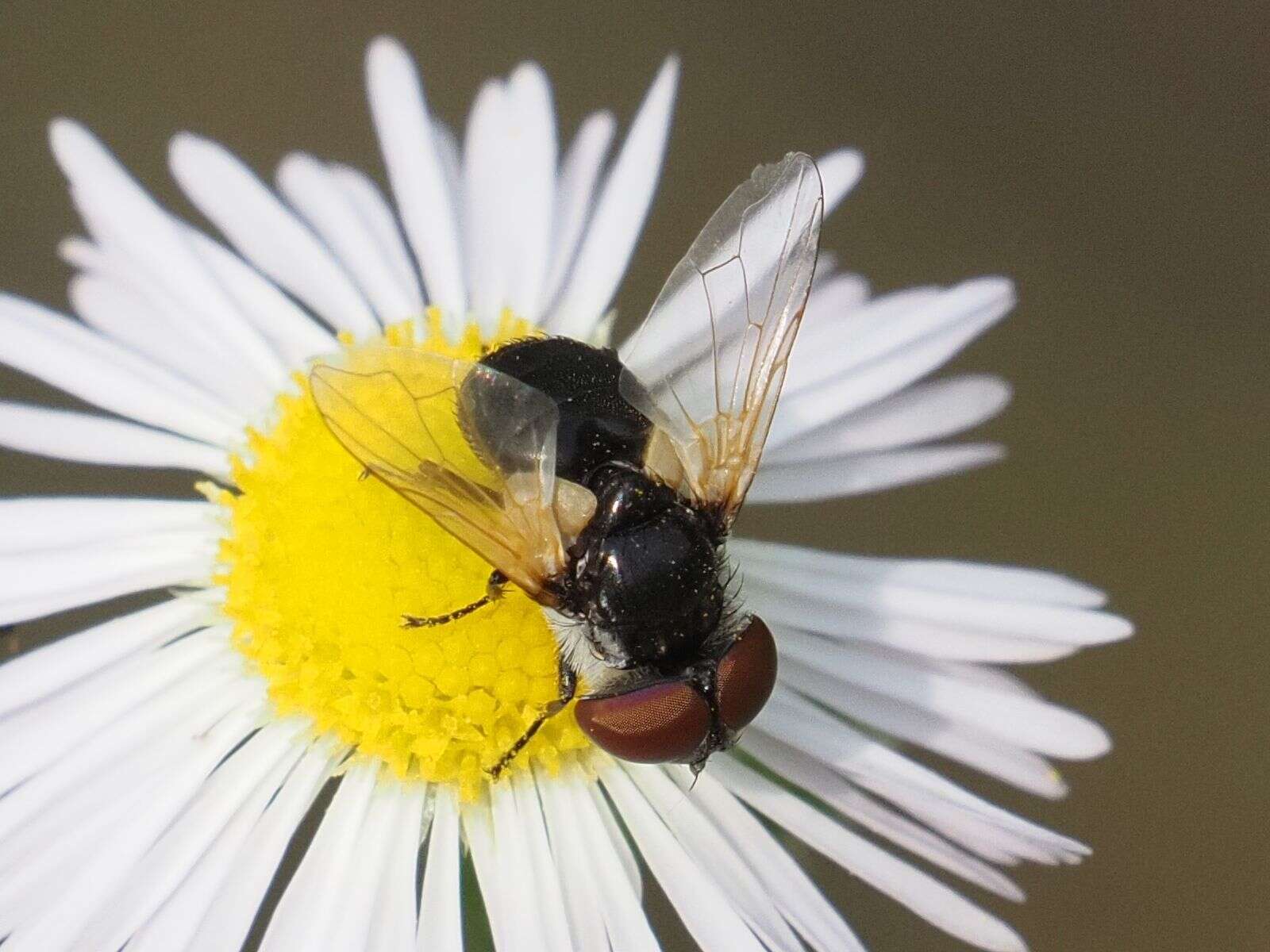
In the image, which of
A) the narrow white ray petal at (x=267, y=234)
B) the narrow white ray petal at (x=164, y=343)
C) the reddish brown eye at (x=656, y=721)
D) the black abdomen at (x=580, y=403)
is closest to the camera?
the reddish brown eye at (x=656, y=721)

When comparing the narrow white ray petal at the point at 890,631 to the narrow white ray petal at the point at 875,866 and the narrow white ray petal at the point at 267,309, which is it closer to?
the narrow white ray petal at the point at 875,866

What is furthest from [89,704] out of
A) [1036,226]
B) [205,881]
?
[1036,226]

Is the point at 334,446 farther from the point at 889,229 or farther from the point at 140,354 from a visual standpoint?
the point at 889,229

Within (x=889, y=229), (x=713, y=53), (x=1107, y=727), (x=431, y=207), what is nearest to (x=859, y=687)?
(x=431, y=207)

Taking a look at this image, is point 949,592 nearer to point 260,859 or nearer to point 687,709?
point 687,709

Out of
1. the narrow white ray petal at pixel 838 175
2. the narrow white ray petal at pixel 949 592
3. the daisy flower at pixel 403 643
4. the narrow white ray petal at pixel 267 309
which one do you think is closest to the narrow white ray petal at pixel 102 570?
the daisy flower at pixel 403 643

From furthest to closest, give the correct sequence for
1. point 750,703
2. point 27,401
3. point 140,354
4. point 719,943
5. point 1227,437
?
point 1227,437 < point 27,401 < point 140,354 < point 719,943 < point 750,703

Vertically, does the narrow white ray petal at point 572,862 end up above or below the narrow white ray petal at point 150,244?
below
